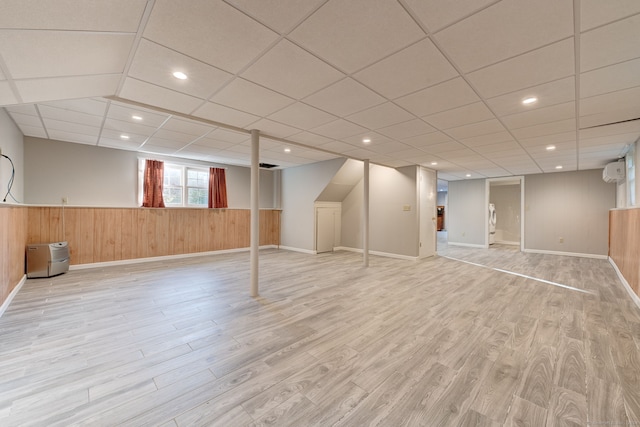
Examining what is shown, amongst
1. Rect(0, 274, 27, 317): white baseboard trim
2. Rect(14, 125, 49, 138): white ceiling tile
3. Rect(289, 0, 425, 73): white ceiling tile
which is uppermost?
Rect(14, 125, 49, 138): white ceiling tile

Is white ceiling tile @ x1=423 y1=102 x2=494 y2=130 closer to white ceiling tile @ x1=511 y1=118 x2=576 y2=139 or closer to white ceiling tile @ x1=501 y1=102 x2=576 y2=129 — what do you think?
white ceiling tile @ x1=501 y1=102 x2=576 y2=129

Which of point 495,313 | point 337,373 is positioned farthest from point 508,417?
point 495,313

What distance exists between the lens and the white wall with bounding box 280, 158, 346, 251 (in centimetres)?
714

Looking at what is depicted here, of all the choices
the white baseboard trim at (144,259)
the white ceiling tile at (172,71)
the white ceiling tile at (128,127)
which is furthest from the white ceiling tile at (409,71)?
the white baseboard trim at (144,259)

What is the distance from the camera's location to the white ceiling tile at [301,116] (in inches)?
124

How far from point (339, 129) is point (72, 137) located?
520 centimetres

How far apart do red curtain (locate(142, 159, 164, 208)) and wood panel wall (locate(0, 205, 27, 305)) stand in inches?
78.8

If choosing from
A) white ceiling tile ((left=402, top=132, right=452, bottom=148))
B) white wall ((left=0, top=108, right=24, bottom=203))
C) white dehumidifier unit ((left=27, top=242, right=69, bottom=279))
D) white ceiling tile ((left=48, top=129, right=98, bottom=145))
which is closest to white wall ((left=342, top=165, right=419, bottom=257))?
white ceiling tile ((left=402, top=132, right=452, bottom=148))

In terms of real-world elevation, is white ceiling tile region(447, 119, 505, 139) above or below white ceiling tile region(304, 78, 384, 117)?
below

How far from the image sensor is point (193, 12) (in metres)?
1.62

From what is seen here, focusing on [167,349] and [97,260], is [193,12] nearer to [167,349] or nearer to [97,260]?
[167,349]

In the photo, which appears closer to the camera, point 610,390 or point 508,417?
point 508,417

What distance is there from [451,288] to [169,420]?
4.18m

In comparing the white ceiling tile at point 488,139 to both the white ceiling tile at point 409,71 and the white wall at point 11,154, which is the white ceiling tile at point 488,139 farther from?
the white wall at point 11,154
